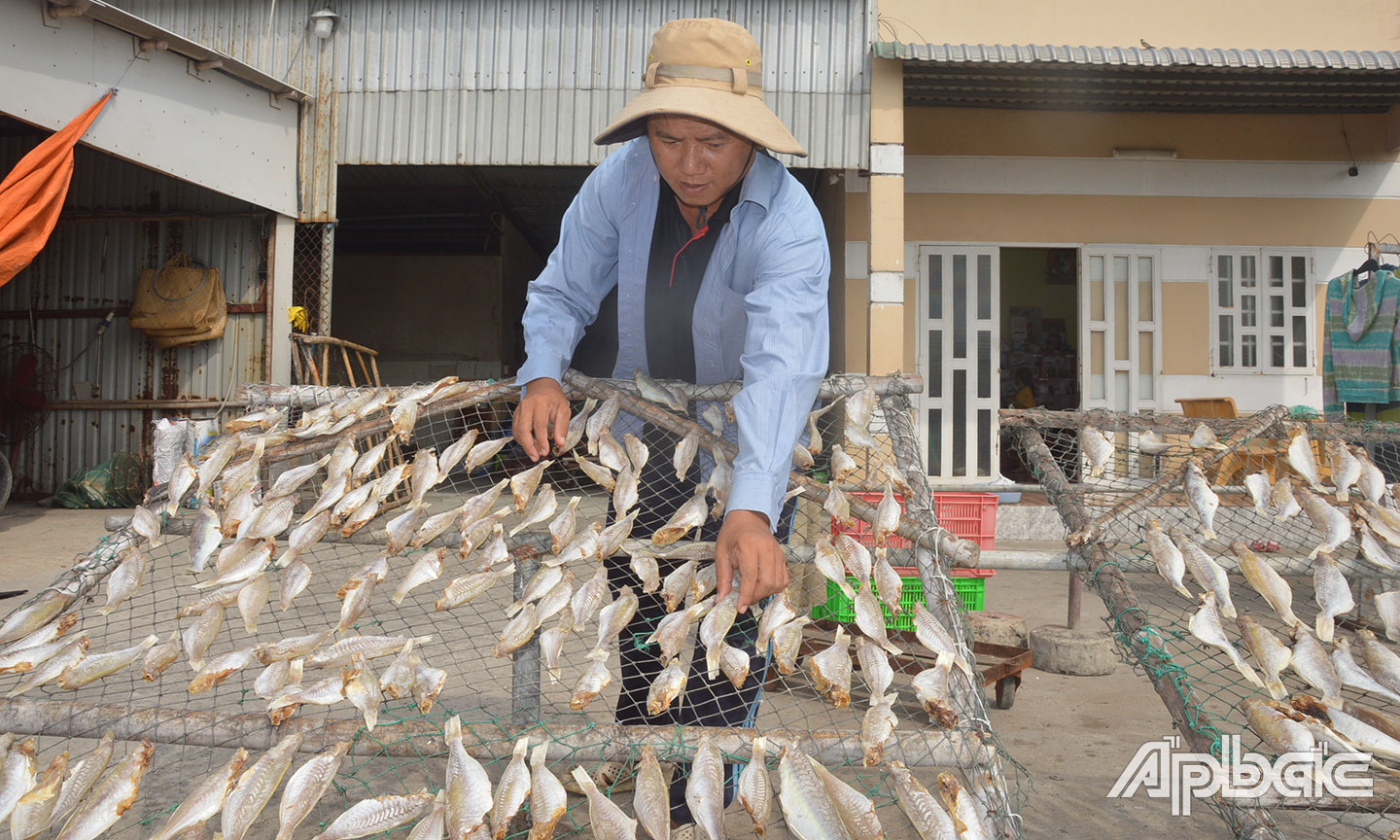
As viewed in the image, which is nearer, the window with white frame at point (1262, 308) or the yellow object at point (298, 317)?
the yellow object at point (298, 317)

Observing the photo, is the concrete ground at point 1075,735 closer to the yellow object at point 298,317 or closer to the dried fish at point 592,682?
the dried fish at point 592,682

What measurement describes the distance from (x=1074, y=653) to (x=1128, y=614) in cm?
227

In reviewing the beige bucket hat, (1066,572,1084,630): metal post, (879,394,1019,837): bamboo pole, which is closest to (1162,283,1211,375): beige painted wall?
(1066,572,1084,630): metal post

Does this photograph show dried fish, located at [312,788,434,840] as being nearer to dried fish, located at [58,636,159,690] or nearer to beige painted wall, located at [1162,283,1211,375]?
dried fish, located at [58,636,159,690]

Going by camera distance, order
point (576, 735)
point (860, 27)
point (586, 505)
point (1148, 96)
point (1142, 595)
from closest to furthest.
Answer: point (576, 735) < point (1142, 595) < point (586, 505) < point (860, 27) < point (1148, 96)

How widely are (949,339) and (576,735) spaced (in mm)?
7500

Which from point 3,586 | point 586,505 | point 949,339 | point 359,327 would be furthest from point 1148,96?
point 359,327

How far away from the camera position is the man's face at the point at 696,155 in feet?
6.70

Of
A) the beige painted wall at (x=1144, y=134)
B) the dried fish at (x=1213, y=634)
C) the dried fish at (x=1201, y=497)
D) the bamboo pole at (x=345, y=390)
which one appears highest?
the beige painted wall at (x=1144, y=134)

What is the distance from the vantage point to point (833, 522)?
244cm

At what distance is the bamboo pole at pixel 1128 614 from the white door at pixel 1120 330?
244 inches

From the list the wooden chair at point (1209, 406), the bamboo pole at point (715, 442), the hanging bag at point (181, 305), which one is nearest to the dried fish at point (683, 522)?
the bamboo pole at point (715, 442)

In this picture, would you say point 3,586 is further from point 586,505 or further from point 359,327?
point 359,327

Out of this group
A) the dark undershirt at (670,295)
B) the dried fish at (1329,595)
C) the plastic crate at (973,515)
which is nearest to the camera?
the dried fish at (1329,595)
